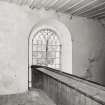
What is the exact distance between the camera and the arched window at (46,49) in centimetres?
732

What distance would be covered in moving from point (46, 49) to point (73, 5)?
98.9 inches

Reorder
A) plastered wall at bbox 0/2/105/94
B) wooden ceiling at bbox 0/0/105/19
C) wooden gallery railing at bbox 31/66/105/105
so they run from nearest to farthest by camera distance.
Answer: wooden gallery railing at bbox 31/66/105/105 < wooden ceiling at bbox 0/0/105/19 < plastered wall at bbox 0/2/105/94

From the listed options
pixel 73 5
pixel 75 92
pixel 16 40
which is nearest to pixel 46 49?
pixel 16 40

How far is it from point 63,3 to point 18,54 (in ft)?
8.41

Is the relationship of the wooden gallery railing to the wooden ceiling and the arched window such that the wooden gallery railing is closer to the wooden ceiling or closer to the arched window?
the wooden ceiling

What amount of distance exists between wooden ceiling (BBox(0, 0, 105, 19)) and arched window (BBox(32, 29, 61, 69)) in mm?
1429

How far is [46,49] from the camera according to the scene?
7504mm

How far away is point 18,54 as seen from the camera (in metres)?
5.95

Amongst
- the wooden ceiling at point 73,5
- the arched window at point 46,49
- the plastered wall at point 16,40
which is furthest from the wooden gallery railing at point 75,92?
the arched window at point 46,49

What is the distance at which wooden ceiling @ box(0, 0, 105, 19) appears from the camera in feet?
18.4

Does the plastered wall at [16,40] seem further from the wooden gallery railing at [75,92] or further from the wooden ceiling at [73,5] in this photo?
the wooden gallery railing at [75,92]

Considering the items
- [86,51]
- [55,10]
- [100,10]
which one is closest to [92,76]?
[86,51]

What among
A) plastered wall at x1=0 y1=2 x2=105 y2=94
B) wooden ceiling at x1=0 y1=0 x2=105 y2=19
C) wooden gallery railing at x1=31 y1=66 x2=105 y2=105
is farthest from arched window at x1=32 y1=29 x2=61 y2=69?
wooden gallery railing at x1=31 y1=66 x2=105 y2=105

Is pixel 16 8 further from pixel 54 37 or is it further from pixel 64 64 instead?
pixel 64 64
